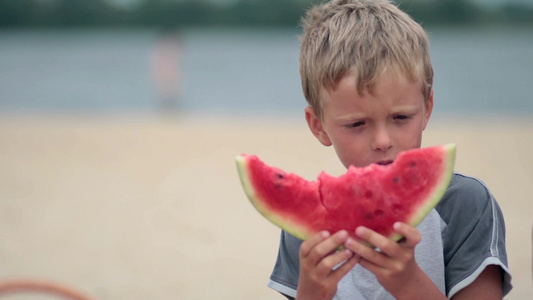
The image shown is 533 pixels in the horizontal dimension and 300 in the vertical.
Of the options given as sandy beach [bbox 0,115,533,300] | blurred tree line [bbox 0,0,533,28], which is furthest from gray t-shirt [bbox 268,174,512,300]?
blurred tree line [bbox 0,0,533,28]

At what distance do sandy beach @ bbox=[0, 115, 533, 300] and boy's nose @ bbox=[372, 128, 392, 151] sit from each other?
3450 millimetres

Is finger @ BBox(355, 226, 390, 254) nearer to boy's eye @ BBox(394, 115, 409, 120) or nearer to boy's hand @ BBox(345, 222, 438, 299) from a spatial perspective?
boy's hand @ BBox(345, 222, 438, 299)

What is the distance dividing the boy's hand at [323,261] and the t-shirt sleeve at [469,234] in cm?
45

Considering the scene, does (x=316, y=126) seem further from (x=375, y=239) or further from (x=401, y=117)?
(x=375, y=239)

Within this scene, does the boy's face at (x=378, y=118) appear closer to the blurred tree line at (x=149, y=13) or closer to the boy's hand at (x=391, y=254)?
the boy's hand at (x=391, y=254)

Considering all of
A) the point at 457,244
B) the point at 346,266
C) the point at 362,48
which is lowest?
the point at 346,266

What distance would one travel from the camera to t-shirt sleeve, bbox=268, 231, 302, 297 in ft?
8.13

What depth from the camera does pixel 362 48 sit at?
2.32 m

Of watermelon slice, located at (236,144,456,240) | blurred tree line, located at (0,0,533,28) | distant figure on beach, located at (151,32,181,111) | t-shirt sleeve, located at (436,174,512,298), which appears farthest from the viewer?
blurred tree line, located at (0,0,533,28)

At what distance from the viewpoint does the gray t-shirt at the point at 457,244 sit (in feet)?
7.29

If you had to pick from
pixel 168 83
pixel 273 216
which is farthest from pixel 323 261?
pixel 168 83

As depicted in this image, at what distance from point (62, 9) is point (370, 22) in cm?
3178

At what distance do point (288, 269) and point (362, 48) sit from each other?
2.54ft

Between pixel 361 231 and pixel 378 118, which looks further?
pixel 378 118
